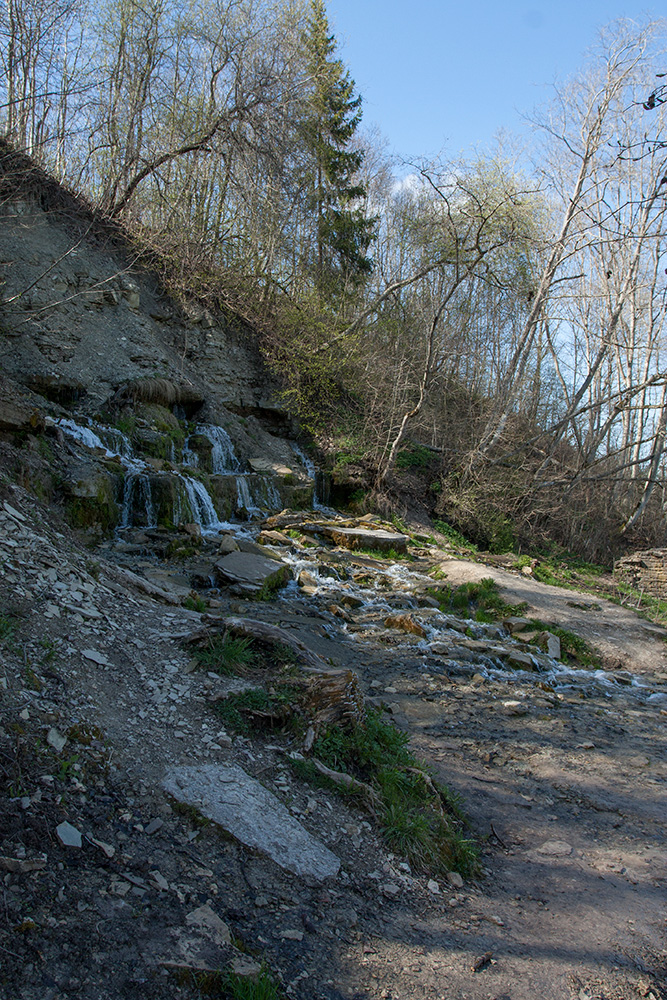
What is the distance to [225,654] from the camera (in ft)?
12.7

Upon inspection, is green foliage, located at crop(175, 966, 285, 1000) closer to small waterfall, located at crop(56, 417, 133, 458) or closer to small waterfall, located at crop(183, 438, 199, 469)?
small waterfall, located at crop(56, 417, 133, 458)

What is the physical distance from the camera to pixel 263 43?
1395 cm

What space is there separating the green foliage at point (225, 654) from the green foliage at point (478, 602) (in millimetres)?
5068

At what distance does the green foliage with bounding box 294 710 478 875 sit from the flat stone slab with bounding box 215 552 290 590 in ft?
12.8

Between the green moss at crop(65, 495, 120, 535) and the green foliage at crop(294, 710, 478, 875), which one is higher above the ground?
the green moss at crop(65, 495, 120, 535)

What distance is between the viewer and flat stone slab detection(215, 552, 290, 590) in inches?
290

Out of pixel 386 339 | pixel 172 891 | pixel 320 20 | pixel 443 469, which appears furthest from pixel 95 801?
pixel 320 20

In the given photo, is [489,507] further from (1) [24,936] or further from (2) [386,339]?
(1) [24,936]

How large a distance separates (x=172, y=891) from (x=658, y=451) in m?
14.3

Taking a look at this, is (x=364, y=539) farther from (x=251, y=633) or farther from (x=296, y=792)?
(x=296, y=792)

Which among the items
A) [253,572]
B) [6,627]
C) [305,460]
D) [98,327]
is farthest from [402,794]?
[98,327]

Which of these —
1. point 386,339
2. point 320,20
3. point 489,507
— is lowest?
point 489,507

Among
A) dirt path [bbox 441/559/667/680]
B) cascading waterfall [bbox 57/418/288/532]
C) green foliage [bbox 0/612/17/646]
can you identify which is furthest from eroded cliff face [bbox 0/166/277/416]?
green foliage [bbox 0/612/17/646]

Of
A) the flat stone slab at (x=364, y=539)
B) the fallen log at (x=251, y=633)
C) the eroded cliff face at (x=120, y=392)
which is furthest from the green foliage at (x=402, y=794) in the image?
the flat stone slab at (x=364, y=539)
